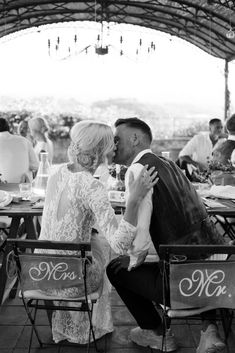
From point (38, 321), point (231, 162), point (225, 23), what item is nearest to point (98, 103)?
point (225, 23)

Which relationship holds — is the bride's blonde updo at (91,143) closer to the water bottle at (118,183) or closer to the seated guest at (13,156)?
the water bottle at (118,183)

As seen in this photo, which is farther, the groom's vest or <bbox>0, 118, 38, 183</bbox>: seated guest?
<bbox>0, 118, 38, 183</bbox>: seated guest

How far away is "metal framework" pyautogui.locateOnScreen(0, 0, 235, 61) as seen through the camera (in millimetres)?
13031

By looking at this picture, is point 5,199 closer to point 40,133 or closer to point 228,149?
point 228,149

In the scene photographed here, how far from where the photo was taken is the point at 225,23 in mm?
13734

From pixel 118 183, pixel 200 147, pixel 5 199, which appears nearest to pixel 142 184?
pixel 5 199

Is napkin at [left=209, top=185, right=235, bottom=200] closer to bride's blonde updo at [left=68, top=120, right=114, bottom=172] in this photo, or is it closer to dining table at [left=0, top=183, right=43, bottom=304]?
dining table at [left=0, top=183, right=43, bottom=304]

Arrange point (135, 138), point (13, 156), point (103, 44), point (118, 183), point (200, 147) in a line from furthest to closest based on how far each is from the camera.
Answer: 1. point (103, 44)
2. point (200, 147)
3. point (13, 156)
4. point (118, 183)
5. point (135, 138)

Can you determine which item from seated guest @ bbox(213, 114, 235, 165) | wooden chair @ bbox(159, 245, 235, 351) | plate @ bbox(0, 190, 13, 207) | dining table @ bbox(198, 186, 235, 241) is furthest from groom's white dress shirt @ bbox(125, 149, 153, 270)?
seated guest @ bbox(213, 114, 235, 165)

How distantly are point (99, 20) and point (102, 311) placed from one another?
13.4 m

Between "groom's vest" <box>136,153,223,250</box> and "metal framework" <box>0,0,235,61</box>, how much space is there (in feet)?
35.0

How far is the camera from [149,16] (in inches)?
571

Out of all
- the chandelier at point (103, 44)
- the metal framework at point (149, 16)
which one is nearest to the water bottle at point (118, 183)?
the metal framework at point (149, 16)

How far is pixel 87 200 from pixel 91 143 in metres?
0.31
